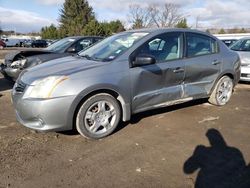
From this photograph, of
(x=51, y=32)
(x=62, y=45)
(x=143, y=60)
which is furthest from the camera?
(x=51, y=32)

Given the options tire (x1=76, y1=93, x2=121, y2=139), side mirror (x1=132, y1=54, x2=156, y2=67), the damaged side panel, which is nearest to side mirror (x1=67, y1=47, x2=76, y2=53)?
the damaged side panel

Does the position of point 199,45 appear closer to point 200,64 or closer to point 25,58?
point 200,64

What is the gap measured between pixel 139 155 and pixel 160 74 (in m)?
1.70

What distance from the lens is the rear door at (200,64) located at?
612 cm

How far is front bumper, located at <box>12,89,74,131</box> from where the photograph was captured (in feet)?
15.1

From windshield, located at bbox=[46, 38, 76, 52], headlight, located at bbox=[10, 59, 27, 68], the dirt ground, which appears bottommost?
the dirt ground

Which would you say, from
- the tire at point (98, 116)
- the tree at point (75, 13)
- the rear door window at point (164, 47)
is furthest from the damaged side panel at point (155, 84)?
the tree at point (75, 13)

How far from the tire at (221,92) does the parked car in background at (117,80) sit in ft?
0.52

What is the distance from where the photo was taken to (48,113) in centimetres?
461

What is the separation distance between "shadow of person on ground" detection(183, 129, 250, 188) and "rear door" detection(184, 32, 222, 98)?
1527 millimetres

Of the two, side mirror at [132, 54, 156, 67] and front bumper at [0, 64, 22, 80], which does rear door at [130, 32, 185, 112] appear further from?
front bumper at [0, 64, 22, 80]

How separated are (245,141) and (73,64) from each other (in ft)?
9.58

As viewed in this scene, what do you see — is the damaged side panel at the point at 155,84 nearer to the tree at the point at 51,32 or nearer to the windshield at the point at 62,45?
the windshield at the point at 62,45

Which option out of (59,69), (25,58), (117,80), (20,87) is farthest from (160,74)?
(25,58)
